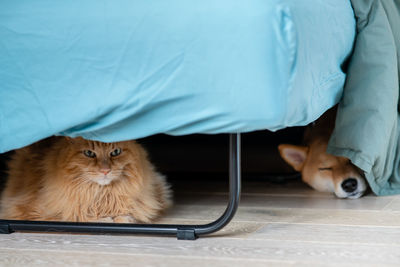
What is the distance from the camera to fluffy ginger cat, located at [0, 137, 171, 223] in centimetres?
173

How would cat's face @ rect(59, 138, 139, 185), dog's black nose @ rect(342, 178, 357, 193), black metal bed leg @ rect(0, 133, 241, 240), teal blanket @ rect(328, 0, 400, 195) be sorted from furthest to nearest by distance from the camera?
dog's black nose @ rect(342, 178, 357, 193) < teal blanket @ rect(328, 0, 400, 195) < cat's face @ rect(59, 138, 139, 185) < black metal bed leg @ rect(0, 133, 241, 240)

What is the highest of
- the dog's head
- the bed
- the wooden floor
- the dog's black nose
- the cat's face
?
the bed

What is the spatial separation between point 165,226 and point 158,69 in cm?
49

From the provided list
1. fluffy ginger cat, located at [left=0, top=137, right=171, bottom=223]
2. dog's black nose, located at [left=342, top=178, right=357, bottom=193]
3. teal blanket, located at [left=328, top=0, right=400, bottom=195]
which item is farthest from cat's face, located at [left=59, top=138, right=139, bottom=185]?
dog's black nose, located at [left=342, top=178, right=357, bottom=193]

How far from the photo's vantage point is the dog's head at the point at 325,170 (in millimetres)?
2234

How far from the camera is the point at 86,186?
5.67 ft

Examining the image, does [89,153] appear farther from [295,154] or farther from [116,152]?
[295,154]

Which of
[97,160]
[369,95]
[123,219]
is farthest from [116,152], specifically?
[369,95]

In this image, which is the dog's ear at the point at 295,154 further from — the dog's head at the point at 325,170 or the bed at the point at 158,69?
the bed at the point at 158,69

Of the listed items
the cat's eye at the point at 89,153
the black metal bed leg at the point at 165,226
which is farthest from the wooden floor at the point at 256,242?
the cat's eye at the point at 89,153

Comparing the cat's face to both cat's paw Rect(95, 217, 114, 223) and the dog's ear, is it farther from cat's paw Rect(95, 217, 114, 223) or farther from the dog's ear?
the dog's ear

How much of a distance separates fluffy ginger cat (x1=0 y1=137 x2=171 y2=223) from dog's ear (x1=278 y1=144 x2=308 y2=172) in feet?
2.57

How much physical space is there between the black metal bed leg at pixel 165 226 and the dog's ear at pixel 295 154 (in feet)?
2.97

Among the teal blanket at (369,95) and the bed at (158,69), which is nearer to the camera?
the bed at (158,69)
